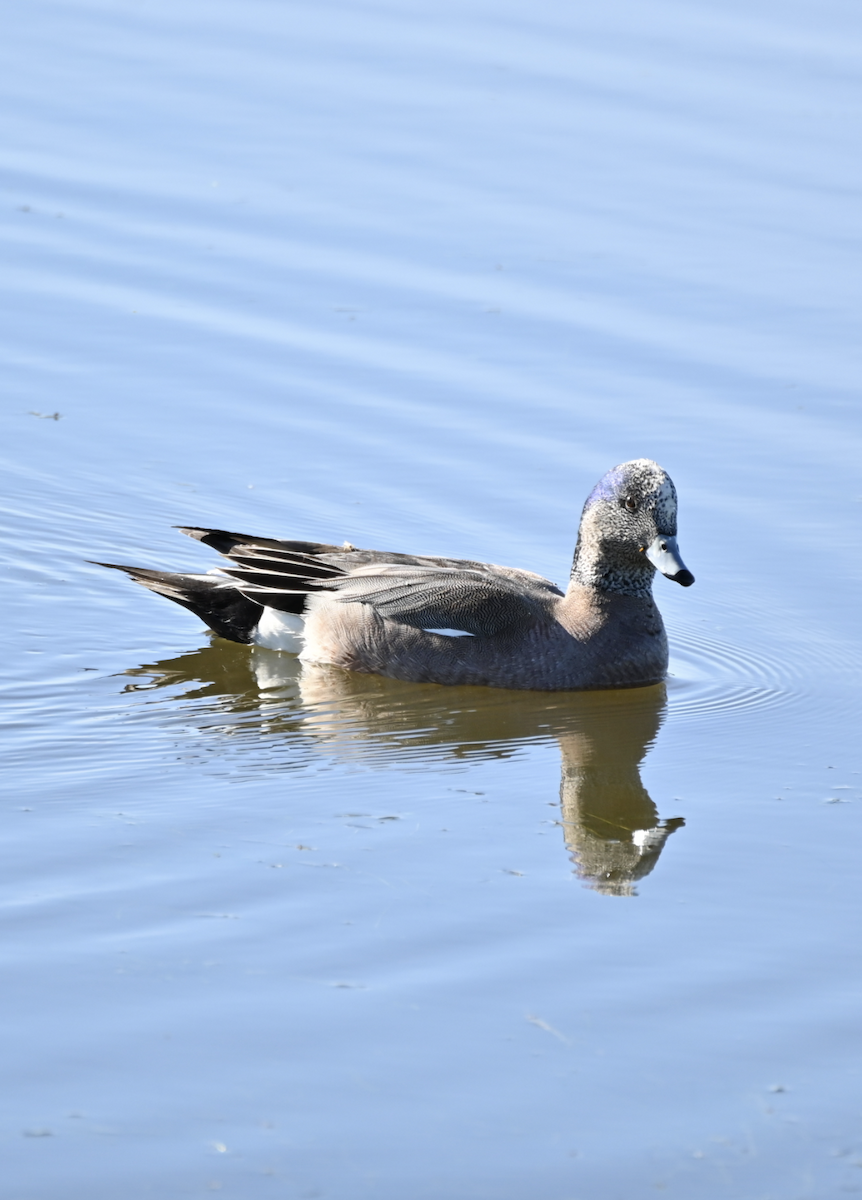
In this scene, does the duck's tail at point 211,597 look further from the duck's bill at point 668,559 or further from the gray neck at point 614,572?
the duck's bill at point 668,559

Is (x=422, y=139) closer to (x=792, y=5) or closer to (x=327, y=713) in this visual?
(x=792, y=5)

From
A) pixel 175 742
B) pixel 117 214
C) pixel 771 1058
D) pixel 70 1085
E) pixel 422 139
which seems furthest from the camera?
pixel 422 139

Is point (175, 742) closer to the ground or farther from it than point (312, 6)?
closer to the ground

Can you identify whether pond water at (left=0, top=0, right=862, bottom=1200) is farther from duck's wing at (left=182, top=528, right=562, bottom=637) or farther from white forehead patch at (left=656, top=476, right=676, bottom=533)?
white forehead patch at (left=656, top=476, right=676, bottom=533)

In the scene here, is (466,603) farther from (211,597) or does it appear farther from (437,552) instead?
(211,597)

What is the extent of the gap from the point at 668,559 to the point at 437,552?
5.16 feet

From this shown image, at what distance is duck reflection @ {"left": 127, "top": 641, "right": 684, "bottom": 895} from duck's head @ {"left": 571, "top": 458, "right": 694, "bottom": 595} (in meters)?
0.61

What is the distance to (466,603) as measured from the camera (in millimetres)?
9320

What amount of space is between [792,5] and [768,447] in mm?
8838

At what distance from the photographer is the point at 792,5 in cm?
1862

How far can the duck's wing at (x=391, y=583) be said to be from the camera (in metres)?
9.34

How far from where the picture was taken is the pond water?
18.0ft

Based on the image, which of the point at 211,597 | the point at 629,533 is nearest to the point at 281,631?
the point at 211,597

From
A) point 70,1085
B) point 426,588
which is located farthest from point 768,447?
point 70,1085
